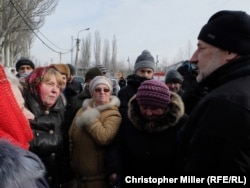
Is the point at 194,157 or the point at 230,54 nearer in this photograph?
the point at 194,157

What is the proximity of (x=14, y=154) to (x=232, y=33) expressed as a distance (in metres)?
1.19

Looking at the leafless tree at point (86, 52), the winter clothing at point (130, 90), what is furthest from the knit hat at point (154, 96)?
the leafless tree at point (86, 52)

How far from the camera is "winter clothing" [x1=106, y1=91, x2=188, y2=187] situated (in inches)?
102

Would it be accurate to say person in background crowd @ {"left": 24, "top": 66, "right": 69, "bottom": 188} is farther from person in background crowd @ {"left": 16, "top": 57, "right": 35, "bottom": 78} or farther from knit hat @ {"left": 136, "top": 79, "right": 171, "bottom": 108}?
person in background crowd @ {"left": 16, "top": 57, "right": 35, "bottom": 78}

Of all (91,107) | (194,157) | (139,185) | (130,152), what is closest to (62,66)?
(91,107)

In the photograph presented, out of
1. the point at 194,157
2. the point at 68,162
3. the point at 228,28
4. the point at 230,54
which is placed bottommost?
the point at 68,162

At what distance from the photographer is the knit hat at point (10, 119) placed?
156 cm

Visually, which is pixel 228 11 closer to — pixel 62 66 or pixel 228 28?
pixel 228 28

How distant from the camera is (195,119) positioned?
1685 mm

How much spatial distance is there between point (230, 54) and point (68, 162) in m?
1.77

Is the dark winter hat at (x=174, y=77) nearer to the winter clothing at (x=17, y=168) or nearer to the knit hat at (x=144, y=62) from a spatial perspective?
the knit hat at (x=144, y=62)

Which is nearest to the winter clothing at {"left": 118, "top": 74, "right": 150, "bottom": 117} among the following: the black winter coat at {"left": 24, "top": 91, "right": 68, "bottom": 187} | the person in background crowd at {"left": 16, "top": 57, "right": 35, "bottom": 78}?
the black winter coat at {"left": 24, "top": 91, "right": 68, "bottom": 187}

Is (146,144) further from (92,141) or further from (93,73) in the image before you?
(93,73)

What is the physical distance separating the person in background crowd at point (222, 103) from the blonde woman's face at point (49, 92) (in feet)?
4.13
